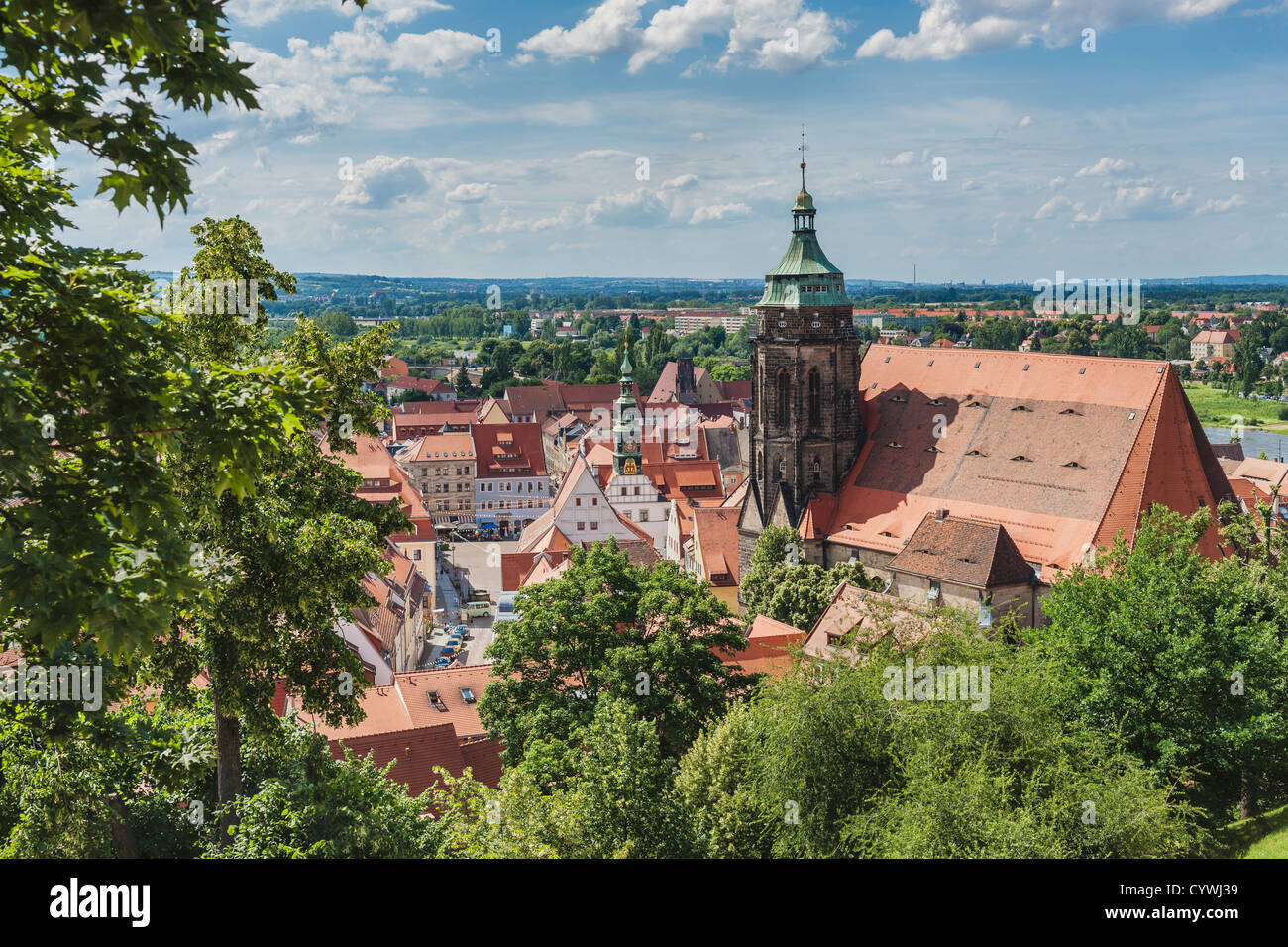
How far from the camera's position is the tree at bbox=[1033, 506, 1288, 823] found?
2180 centimetres

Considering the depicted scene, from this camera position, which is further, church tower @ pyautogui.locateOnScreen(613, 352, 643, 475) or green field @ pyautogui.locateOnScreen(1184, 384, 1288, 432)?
green field @ pyautogui.locateOnScreen(1184, 384, 1288, 432)

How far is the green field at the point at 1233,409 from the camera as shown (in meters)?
128

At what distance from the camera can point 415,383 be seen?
150 m

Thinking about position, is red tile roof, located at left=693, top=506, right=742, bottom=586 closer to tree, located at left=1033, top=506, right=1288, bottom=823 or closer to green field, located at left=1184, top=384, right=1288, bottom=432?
tree, located at left=1033, top=506, right=1288, bottom=823

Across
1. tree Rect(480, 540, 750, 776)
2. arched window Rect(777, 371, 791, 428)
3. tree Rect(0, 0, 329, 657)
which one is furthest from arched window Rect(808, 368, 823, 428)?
tree Rect(0, 0, 329, 657)

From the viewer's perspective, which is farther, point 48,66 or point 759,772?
point 759,772

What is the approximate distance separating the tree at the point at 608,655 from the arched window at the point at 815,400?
2219 cm

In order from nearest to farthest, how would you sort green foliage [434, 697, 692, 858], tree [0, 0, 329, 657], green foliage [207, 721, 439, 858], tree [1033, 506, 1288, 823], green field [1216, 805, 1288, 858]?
tree [0, 0, 329, 657], green foliage [207, 721, 439, 858], green foliage [434, 697, 692, 858], green field [1216, 805, 1288, 858], tree [1033, 506, 1288, 823]

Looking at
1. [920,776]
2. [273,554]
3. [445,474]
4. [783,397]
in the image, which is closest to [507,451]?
[445,474]

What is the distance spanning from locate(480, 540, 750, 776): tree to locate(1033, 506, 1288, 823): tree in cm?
814
